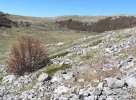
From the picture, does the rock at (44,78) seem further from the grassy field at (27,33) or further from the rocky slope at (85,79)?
the grassy field at (27,33)

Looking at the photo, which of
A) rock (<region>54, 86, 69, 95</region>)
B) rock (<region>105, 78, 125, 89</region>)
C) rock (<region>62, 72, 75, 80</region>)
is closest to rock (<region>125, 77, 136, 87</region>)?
rock (<region>105, 78, 125, 89</region>)

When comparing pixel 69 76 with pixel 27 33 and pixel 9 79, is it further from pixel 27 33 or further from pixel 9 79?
pixel 27 33

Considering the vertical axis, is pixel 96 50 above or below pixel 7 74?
above

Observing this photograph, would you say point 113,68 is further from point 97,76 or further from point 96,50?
point 96,50

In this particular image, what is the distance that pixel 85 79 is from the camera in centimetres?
2084

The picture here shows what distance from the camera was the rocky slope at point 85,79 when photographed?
18.2 meters

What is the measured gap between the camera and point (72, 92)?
1911cm

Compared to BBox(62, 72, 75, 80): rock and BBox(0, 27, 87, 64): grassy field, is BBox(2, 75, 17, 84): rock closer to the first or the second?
BBox(62, 72, 75, 80): rock

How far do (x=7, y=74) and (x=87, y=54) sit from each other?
644 centimetres

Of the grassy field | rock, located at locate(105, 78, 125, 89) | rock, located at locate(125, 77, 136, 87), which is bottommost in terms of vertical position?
the grassy field

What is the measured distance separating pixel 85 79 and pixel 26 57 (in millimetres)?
8721

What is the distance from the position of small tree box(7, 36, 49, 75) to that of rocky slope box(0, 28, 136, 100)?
38.5 inches

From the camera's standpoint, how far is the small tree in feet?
91.0

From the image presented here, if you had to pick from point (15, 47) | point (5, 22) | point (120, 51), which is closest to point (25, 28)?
point (5, 22)
